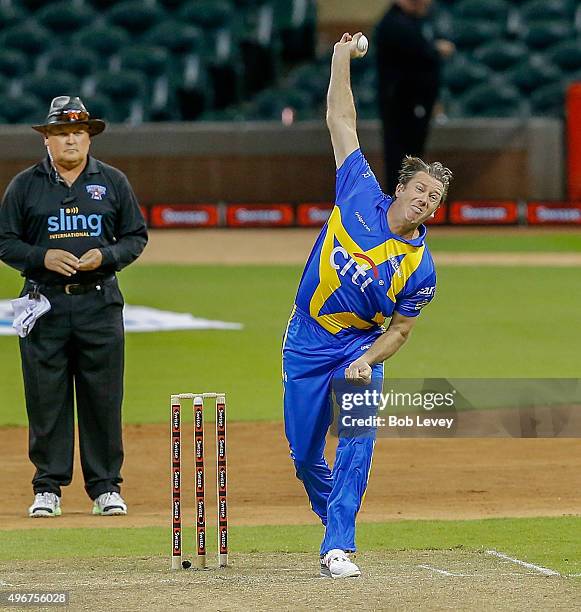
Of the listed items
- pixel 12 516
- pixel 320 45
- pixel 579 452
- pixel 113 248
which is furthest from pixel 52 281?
pixel 320 45

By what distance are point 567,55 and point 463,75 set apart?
2189mm

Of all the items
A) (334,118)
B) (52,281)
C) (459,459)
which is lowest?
(459,459)

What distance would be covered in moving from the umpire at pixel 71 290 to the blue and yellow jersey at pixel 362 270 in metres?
2.24

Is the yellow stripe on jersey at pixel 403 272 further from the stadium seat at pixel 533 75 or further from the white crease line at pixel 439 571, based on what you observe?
the stadium seat at pixel 533 75

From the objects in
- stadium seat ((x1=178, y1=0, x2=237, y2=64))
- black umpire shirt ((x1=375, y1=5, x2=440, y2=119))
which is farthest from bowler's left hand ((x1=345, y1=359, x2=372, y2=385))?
stadium seat ((x1=178, y1=0, x2=237, y2=64))

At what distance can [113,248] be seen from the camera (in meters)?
9.41

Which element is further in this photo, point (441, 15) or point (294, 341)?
point (441, 15)

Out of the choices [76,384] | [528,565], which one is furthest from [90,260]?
[528,565]

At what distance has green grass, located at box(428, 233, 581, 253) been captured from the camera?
25.5 meters

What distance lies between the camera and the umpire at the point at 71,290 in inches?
368

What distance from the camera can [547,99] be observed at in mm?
30781

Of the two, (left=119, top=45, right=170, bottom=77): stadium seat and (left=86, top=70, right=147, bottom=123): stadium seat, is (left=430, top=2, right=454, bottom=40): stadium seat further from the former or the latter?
(left=86, top=70, right=147, bottom=123): stadium seat

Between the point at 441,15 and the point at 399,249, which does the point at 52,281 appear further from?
the point at 441,15

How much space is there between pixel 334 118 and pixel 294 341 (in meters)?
1.11
